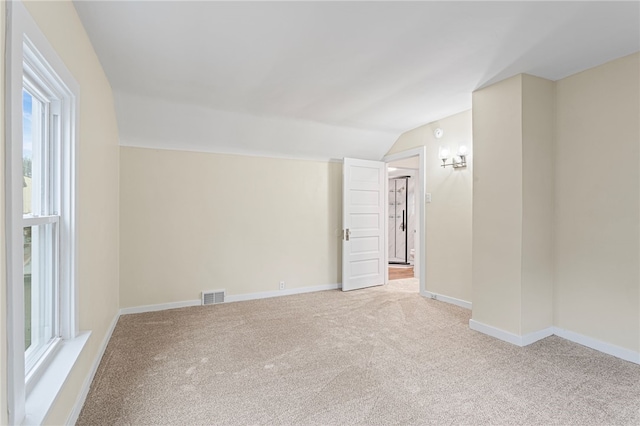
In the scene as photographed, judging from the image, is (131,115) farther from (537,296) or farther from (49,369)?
(537,296)

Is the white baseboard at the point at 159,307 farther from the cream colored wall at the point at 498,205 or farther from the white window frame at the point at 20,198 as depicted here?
the cream colored wall at the point at 498,205

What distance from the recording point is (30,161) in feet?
5.66

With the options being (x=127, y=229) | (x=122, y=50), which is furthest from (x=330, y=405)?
(x=127, y=229)

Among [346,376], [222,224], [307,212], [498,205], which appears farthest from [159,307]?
[498,205]

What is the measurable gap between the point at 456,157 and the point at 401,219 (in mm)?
4352

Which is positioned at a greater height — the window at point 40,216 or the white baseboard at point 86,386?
the window at point 40,216

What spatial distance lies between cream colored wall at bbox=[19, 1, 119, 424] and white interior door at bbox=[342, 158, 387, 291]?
10.0 feet

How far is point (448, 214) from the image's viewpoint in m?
4.37

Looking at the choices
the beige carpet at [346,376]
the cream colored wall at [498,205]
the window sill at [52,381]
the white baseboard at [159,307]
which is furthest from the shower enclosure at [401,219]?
the window sill at [52,381]

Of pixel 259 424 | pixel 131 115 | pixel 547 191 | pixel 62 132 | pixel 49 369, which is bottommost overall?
pixel 259 424

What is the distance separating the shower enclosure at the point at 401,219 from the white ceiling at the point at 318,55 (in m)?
4.26

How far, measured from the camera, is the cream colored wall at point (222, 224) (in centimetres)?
401

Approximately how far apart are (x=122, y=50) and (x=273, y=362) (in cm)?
272

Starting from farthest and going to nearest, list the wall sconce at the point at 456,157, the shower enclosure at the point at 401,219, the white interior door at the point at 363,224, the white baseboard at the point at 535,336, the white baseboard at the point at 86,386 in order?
the shower enclosure at the point at 401,219
the white interior door at the point at 363,224
the wall sconce at the point at 456,157
the white baseboard at the point at 535,336
the white baseboard at the point at 86,386
